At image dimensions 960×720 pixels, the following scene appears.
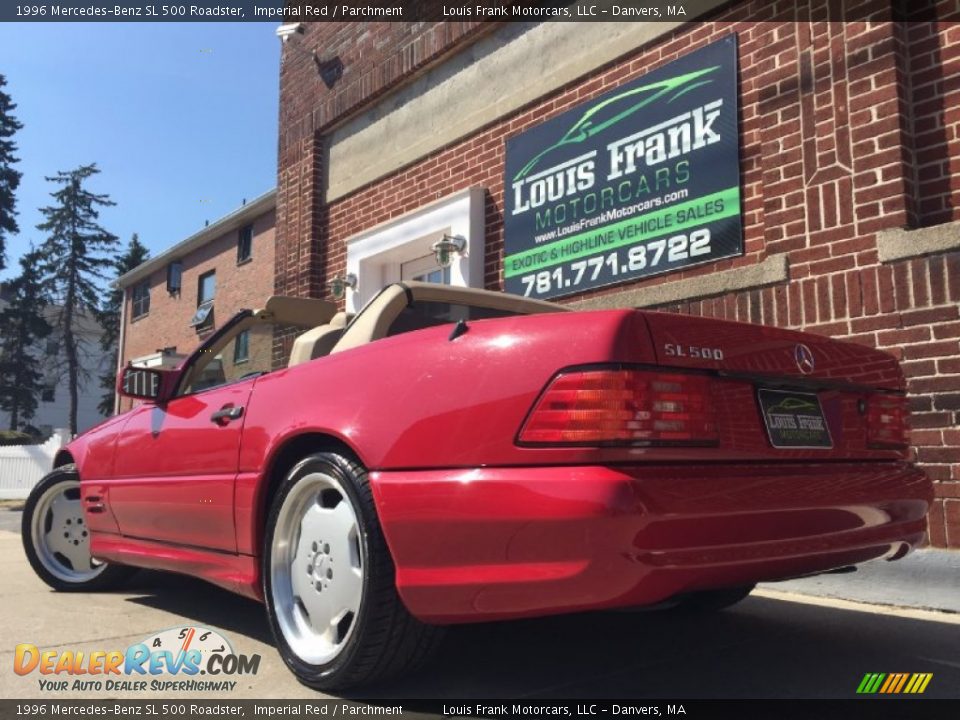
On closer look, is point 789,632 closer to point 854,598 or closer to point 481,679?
point 854,598

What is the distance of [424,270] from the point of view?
8867 mm

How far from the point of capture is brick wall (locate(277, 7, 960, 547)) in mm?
4234

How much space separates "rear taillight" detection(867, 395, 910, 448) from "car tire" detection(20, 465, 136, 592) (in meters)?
3.86

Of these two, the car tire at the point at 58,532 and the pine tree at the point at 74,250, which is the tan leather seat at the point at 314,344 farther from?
the pine tree at the point at 74,250

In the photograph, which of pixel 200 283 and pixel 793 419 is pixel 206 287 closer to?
pixel 200 283

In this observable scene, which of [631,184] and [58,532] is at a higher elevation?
[631,184]

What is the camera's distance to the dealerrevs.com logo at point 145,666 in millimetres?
2652

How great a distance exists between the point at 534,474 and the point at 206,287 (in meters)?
21.4

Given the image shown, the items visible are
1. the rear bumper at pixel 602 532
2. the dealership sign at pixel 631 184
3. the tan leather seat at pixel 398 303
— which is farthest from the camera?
the dealership sign at pixel 631 184

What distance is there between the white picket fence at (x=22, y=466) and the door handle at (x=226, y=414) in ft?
57.3

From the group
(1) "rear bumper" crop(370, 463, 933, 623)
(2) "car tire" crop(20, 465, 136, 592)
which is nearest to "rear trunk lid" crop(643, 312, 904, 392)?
(1) "rear bumper" crop(370, 463, 933, 623)

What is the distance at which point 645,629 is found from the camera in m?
3.45

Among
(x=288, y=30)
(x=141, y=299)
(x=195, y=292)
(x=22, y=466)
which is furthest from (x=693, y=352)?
(x=141, y=299)

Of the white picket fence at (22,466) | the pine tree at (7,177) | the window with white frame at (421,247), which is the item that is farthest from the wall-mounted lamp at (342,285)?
the pine tree at (7,177)
